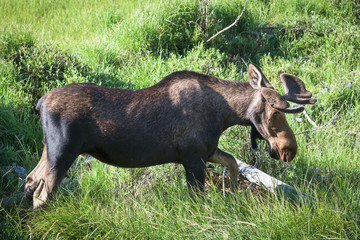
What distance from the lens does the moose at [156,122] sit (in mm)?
4836

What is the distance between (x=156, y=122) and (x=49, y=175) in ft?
4.00

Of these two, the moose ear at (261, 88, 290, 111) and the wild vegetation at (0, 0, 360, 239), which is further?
the moose ear at (261, 88, 290, 111)

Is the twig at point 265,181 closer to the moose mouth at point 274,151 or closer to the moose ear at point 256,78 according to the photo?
the moose mouth at point 274,151

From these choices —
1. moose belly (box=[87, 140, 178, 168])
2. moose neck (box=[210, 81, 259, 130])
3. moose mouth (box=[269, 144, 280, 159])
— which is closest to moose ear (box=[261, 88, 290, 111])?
moose neck (box=[210, 81, 259, 130])

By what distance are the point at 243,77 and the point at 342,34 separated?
7.78 ft

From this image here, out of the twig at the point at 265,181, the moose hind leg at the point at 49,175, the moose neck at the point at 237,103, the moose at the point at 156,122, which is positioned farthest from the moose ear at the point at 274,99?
the moose hind leg at the point at 49,175

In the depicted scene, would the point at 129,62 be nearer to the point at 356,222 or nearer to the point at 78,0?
the point at 78,0

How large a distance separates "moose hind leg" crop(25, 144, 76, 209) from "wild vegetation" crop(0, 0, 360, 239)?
130 mm

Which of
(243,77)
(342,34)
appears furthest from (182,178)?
(342,34)

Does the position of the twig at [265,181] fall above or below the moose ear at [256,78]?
below

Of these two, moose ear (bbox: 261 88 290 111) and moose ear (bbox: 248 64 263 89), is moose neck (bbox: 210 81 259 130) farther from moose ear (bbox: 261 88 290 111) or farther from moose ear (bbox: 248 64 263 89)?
moose ear (bbox: 261 88 290 111)

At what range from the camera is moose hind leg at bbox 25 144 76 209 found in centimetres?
480

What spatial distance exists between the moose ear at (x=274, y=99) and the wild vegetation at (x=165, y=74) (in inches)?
35.6

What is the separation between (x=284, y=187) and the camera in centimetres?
543
